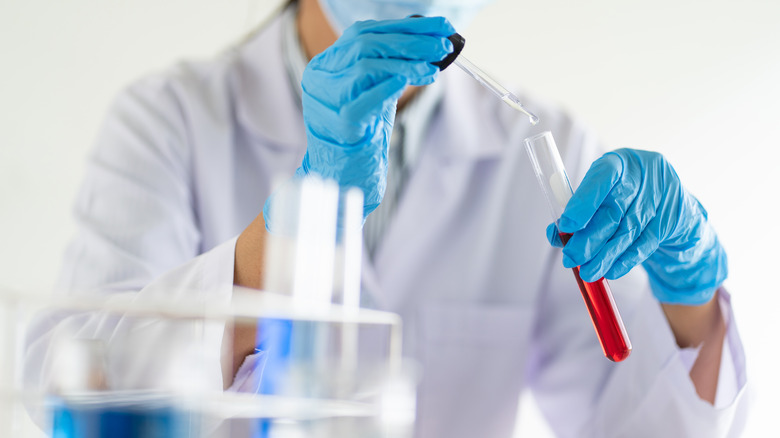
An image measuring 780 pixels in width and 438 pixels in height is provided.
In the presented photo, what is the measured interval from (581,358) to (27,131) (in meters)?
1.38

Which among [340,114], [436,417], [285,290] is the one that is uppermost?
[340,114]

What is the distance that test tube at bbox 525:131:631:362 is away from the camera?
837 millimetres

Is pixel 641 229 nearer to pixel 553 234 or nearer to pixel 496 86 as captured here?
pixel 553 234

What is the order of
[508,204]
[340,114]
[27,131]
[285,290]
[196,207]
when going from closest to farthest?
1. [285,290]
2. [340,114]
3. [196,207]
4. [508,204]
5. [27,131]

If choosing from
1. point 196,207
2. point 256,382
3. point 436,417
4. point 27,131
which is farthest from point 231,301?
point 27,131

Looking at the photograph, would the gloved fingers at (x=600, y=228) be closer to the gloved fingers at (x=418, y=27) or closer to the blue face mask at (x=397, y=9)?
the gloved fingers at (x=418, y=27)

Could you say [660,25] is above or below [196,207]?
above

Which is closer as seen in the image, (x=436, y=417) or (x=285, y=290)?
(x=285, y=290)

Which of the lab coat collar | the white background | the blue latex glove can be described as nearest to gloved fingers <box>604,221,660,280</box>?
the blue latex glove

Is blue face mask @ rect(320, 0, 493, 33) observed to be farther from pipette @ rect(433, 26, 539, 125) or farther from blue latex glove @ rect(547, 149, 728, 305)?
blue latex glove @ rect(547, 149, 728, 305)

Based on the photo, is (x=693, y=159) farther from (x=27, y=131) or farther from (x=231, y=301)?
(x=27, y=131)

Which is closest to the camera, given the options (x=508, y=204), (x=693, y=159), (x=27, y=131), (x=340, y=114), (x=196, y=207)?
(x=340, y=114)

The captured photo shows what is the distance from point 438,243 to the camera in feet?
4.43

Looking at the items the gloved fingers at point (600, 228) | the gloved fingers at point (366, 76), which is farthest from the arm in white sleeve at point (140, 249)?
the gloved fingers at point (600, 228)
